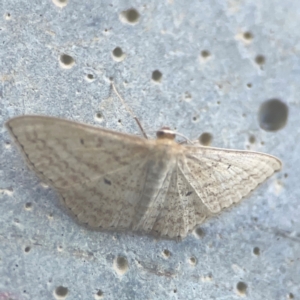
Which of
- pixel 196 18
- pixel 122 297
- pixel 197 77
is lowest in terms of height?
pixel 122 297

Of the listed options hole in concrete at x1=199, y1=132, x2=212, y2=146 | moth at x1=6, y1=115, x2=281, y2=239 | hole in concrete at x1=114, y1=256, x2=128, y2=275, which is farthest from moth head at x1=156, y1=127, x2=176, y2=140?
hole in concrete at x1=114, y1=256, x2=128, y2=275

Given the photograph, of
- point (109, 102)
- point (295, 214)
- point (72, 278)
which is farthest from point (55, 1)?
point (295, 214)

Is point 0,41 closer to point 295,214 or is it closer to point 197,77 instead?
point 197,77

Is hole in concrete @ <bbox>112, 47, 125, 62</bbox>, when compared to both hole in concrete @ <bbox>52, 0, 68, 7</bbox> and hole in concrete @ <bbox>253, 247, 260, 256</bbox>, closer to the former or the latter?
hole in concrete @ <bbox>52, 0, 68, 7</bbox>

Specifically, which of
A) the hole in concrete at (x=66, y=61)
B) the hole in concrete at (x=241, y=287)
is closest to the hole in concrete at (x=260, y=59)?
the hole in concrete at (x=66, y=61)

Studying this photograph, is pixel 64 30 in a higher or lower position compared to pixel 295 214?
higher

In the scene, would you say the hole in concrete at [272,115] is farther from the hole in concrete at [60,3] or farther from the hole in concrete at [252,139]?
the hole in concrete at [60,3]
